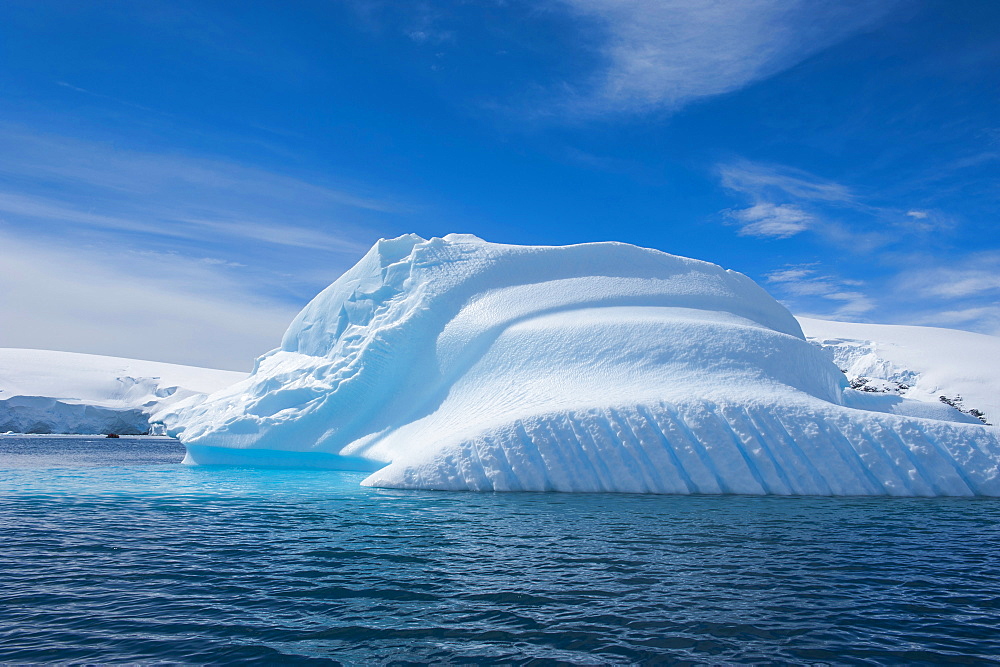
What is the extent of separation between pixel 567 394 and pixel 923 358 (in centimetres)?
5617

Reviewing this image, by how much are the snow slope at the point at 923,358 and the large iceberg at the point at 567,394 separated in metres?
30.8

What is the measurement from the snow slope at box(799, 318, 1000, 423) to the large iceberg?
30832 mm

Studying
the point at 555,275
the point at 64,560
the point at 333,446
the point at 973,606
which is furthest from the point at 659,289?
the point at 64,560

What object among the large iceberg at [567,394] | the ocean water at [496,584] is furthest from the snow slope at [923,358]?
the ocean water at [496,584]

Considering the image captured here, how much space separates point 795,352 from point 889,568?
14342 millimetres

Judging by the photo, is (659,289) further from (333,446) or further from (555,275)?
(333,446)

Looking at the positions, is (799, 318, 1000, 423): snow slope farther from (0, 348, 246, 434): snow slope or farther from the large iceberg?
(0, 348, 246, 434): snow slope

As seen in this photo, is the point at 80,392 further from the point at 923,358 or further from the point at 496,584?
the point at 923,358

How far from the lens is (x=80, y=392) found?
202 feet

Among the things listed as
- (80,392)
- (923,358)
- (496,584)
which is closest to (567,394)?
(496,584)

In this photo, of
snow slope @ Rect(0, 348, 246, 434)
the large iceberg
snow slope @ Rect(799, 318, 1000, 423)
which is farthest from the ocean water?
snow slope @ Rect(0, 348, 246, 434)

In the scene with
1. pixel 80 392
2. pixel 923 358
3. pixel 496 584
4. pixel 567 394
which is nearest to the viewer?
pixel 496 584

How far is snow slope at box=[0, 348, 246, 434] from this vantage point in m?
59.5

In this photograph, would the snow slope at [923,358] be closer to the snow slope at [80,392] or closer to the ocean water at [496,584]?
the ocean water at [496,584]
